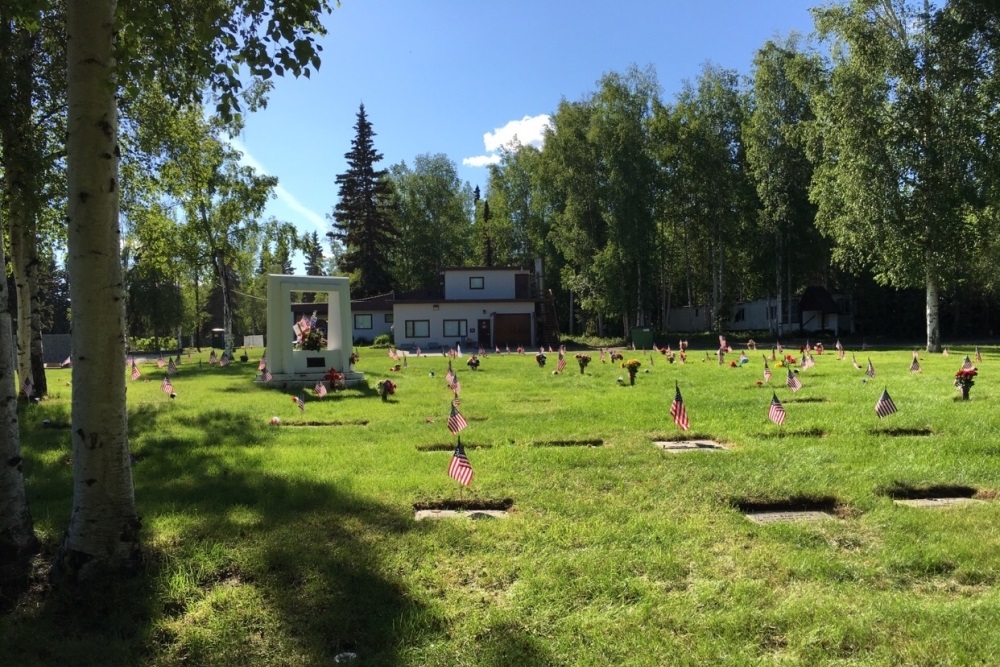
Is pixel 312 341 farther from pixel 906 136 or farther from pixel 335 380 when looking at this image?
pixel 906 136

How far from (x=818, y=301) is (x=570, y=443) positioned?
37.2 meters

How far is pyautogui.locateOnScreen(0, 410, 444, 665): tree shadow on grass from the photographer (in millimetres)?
2855

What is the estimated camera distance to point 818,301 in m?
39.0

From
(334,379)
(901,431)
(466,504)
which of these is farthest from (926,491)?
(334,379)

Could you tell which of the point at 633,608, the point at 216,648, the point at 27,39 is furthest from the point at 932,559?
the point at 27,39

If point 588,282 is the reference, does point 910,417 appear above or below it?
below

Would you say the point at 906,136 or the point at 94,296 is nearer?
the point at 94,296

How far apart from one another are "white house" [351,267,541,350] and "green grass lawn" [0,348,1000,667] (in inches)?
1238

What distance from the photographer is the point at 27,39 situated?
1009cm

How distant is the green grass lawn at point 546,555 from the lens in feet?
9.31

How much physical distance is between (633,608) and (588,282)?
37575 mm

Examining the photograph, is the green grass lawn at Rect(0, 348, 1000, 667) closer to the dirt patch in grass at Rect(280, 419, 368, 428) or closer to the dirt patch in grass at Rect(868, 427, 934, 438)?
the dirt patch in grass at Rect(868, 427, 934, 438)

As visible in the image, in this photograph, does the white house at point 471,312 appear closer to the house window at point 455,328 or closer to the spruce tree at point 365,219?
the house window at point 455,328

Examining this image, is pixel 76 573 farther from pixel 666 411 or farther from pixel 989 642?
pixel 666 411
